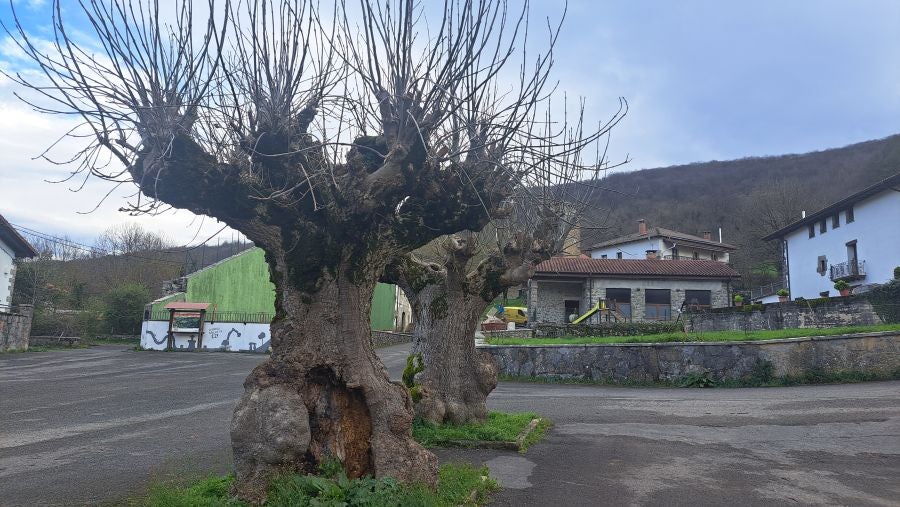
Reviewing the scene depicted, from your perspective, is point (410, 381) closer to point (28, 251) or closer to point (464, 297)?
point (464, 297)

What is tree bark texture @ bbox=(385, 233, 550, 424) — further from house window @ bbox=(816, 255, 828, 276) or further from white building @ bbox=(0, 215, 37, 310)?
house window @ bbox=(816, 255, 828, 276)

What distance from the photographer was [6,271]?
96.7 ft

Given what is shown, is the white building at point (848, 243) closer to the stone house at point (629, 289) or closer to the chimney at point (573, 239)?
the stone house at point (629, 289)

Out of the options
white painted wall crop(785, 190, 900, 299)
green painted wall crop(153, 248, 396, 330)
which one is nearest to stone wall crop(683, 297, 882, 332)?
white painted wall crop(785, 190, 900, 299)

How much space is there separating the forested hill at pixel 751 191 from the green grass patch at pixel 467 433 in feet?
99.0

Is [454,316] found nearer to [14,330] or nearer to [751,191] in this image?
[14,330]

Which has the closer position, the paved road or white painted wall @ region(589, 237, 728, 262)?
the paved road

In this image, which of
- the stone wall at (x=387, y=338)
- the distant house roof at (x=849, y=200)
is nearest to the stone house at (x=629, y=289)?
the distant house roof at (x=849, y=200)

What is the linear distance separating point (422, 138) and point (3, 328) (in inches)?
1158

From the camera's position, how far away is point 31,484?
6188 mm

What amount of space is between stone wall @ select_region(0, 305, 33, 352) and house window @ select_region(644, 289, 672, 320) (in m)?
32.4

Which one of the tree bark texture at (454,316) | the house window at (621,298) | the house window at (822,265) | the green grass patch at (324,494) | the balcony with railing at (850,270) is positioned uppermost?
the house window at (822,265)

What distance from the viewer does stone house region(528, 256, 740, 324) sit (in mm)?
35094

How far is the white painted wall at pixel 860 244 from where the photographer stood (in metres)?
31.6
